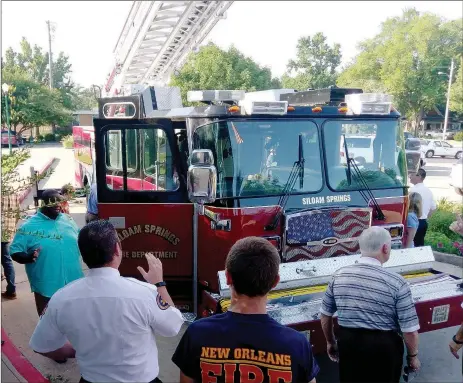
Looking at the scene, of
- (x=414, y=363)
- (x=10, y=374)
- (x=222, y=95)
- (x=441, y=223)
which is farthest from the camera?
(x=441, y=223)

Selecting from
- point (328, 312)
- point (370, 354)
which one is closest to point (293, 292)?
point (328, 312)

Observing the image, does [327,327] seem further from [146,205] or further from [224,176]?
[146,205]

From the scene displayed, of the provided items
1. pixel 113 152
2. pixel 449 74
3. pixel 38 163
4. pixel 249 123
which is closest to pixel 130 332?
pixel 249 123

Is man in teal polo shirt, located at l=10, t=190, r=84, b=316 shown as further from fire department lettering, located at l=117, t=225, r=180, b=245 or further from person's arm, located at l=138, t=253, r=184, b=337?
person's arm, located at l=138, t=253, r=184, b=337

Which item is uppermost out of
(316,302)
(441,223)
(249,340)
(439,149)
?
(249,340)

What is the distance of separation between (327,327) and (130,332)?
145cm

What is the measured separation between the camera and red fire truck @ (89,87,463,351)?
387 cm

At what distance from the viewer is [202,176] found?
142 inches

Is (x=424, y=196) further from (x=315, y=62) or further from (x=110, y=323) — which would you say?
(x=315, y=62)

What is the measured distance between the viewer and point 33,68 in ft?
126

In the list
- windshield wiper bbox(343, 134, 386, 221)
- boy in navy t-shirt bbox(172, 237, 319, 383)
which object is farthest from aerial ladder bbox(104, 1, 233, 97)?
boy in navy t-shirt bbox(172, 237, 319, 383)

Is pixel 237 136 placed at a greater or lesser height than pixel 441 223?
greater

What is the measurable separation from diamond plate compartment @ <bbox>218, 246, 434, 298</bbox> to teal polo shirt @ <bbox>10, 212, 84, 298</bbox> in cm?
132

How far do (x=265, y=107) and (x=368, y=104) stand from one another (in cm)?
114
